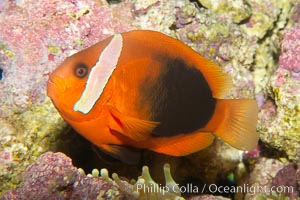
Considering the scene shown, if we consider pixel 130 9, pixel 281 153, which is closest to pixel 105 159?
pixel 130 9

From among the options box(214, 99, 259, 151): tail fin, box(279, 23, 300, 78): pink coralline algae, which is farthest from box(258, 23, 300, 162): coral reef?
box(214, 99, 259, 151): tail fin

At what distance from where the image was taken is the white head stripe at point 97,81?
207 cm

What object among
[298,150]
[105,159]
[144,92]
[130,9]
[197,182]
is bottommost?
[197,182]

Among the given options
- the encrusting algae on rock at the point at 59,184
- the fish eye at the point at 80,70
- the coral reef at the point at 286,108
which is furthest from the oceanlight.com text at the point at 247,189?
the fish eye at the point at 80,70

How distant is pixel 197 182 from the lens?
124 inches

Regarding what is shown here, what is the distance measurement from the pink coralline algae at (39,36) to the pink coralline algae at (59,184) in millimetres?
750

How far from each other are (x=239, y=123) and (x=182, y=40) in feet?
2.80

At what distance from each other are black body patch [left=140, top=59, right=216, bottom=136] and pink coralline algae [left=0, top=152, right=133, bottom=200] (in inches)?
19.8

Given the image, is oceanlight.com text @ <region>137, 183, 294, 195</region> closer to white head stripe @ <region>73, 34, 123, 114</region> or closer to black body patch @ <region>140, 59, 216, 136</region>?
black body patch @ <region>140, 59, 216, 136</region>

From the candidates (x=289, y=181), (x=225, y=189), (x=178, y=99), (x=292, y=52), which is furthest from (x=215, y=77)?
(x=225, y=189)

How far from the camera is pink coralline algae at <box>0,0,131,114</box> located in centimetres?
265

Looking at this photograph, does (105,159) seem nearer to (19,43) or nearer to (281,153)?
(19,43)

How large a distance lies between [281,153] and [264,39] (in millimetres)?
1185

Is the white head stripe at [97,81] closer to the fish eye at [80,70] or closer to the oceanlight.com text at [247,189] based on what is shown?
the fish eye at [80,70]
